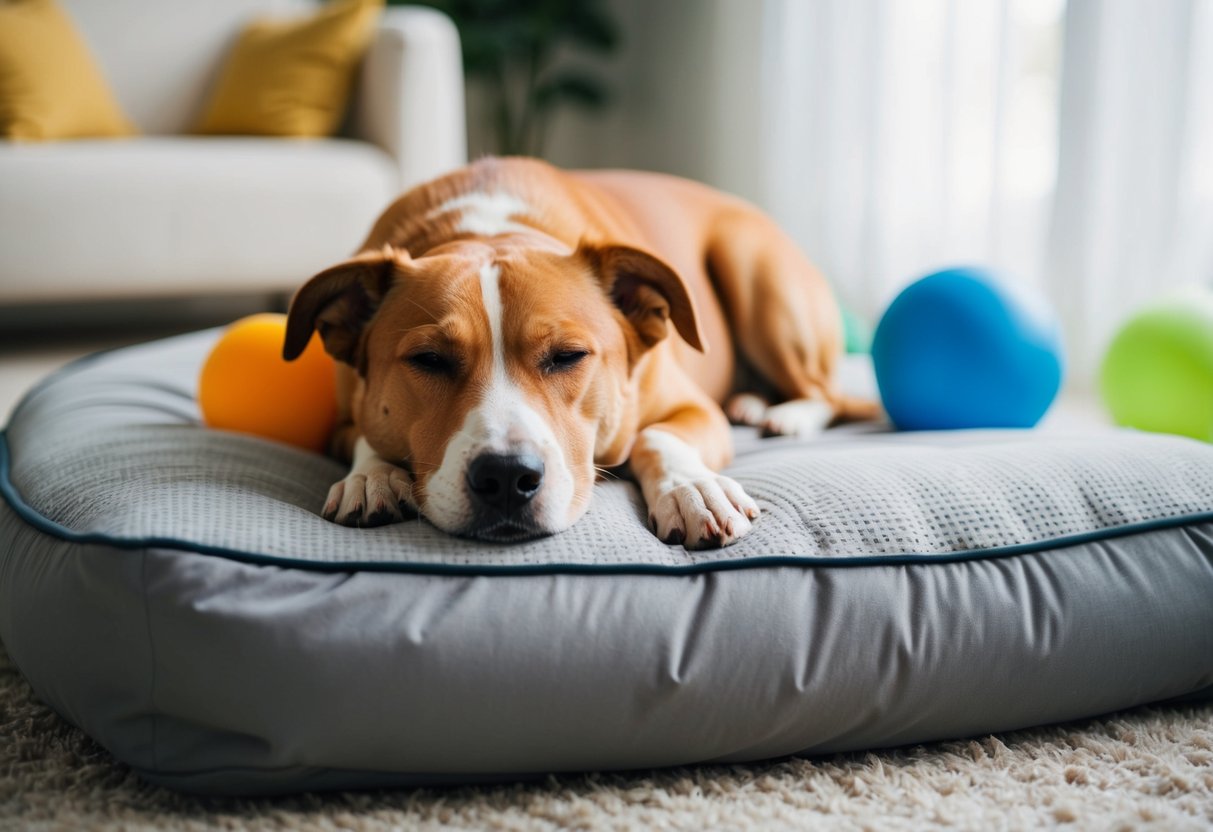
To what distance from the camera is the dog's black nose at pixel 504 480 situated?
69.1 inches

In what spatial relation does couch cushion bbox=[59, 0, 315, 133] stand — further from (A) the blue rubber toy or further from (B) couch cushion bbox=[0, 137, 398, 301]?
(A) the blue rubber toy

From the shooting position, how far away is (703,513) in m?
1.80

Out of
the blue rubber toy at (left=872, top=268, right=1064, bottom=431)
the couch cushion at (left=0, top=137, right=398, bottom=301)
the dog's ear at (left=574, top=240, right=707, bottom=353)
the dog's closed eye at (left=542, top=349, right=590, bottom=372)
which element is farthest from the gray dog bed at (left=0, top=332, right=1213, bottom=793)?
the couch cushion at (left=0, top=137, right=398, bottom=301)

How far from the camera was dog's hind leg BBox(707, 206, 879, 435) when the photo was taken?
3127mm

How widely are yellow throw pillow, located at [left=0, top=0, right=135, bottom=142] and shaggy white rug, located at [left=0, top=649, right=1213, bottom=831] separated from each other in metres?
4.32

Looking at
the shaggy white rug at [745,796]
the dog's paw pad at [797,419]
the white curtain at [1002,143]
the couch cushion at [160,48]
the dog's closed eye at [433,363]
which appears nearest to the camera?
the shaggy white rug at [745,796]

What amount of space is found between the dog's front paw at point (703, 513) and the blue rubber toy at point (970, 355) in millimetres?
1019

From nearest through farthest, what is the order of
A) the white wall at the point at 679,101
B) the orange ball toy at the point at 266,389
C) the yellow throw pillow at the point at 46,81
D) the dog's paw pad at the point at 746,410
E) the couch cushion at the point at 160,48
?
the orange ball toy at the point at 266,389
the dog's paw pad at the point at 746,410
the yellow throw pillow at the point at 46,81
the couch cushion at the point at 160,48
the white wall at the point at 679,101

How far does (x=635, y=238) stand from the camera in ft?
9.71

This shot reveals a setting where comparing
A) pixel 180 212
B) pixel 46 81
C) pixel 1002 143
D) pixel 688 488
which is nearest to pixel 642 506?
pixel 688 488

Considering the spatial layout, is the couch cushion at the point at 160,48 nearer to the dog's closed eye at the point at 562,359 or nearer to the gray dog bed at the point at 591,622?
the gray dog bed at the point at 591,622

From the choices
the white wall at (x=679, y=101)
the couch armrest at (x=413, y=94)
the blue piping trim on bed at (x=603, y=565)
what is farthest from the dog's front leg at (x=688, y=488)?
the white wall at (x=679, y=101)

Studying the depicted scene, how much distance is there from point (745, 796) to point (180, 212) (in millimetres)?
4297

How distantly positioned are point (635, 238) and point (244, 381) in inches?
42.1
